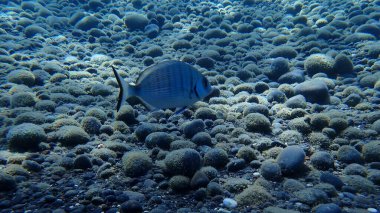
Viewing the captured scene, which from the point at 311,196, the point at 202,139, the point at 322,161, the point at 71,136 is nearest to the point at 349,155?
the point at 322,161

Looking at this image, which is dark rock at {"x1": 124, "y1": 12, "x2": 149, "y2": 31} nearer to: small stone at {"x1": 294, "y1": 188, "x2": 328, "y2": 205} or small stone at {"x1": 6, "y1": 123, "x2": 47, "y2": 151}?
small stone at {"x1": 6, "y1": 123, "x2": 47, "y2": 151}

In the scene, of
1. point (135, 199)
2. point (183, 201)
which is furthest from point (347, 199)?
point (135, 199)

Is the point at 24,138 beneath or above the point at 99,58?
beneath

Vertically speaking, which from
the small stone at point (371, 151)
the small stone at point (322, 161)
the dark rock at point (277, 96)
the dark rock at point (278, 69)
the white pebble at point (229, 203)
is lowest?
the white pebble at point (229, 203)

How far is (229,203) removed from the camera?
3223 millimetres

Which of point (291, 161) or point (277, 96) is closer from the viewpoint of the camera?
point (291, 161)

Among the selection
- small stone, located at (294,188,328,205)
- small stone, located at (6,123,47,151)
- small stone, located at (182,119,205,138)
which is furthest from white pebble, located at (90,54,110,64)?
small stone, located at (294,188,328,205)

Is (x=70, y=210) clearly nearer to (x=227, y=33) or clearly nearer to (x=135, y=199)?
(x=135, y=199)

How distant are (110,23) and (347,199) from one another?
10.7 metres

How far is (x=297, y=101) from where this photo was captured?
5.59 metres

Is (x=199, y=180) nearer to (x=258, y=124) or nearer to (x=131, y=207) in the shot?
(x=131, y=207)

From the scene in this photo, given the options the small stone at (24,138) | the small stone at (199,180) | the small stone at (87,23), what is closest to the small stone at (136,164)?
the small stone at (199,180)

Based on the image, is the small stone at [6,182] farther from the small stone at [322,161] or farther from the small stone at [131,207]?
the small stone at [322,161]

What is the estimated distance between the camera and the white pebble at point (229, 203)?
319cm
